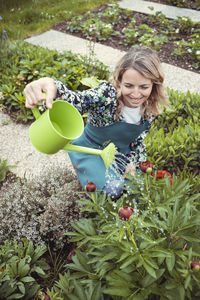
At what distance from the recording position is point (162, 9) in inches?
227

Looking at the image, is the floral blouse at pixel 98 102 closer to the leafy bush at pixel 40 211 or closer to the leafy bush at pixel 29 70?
the leafy bush at pixel 40 211

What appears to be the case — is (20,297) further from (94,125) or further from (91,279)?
(94,125)

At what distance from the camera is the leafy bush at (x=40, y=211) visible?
1729 mm

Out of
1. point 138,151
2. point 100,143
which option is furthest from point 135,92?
point 138,151

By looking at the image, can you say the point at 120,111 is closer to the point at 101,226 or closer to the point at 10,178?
the point at 101,226

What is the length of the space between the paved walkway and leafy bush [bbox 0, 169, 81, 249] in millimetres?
207

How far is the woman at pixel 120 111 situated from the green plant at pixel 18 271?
560 mm

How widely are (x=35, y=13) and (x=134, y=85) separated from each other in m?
4.51

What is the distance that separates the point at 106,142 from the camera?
200 centimetres

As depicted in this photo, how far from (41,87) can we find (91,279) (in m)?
0.92

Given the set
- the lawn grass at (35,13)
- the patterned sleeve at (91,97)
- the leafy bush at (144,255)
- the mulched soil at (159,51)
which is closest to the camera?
the leafy bush at (144,255)

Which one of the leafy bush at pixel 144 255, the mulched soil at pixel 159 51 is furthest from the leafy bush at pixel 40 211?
the mulched soil at pixel 159 51

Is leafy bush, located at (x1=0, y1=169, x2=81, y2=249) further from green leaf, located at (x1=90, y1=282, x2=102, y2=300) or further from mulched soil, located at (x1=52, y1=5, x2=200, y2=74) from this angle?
mulched soil, located at (x1=52, y1=5, x2=200, y2=74)

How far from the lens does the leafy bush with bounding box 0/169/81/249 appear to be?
68.1 inches
